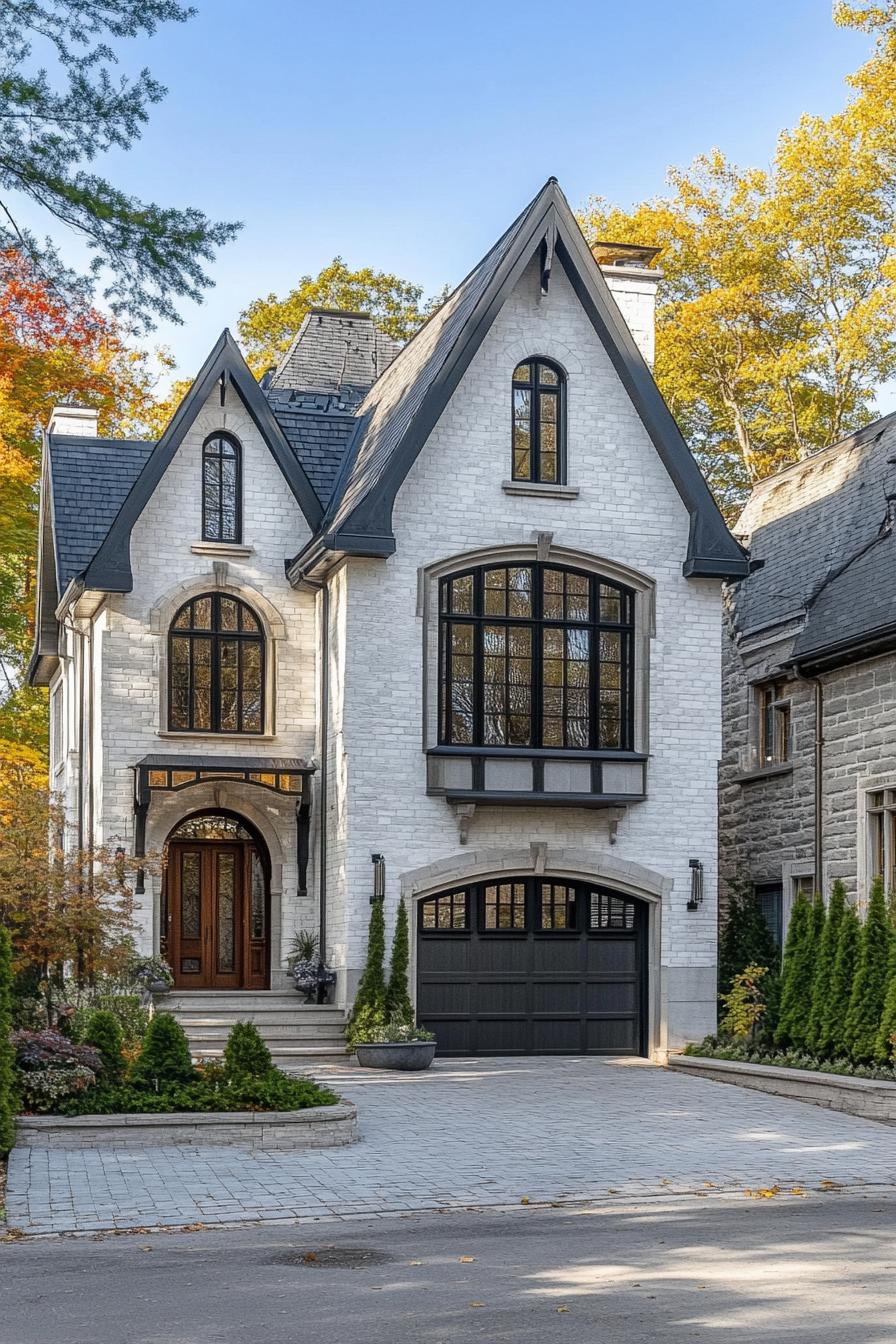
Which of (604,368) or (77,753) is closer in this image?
(604,368)

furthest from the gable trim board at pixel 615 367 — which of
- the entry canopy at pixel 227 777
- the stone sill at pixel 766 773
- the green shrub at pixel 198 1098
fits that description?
the green shrub at pixel 198 1098

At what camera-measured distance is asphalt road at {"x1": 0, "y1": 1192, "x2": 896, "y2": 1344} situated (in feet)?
27.3

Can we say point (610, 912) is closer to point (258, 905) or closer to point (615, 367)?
point (258, 905)

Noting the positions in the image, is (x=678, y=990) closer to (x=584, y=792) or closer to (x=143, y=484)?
(x=584, y=792)

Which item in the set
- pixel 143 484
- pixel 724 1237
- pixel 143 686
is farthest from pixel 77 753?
pixel 724 1237

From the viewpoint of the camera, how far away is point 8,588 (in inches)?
1419

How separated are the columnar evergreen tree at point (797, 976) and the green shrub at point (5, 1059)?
424 inches

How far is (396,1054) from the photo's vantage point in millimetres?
21438

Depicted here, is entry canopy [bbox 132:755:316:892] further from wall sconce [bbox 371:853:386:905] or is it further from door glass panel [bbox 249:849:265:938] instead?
wall sconce [bbox 371:853:386:905]

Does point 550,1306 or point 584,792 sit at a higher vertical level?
point 584,792

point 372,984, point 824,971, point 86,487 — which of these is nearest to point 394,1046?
point 372,984

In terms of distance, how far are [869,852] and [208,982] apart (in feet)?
30.6

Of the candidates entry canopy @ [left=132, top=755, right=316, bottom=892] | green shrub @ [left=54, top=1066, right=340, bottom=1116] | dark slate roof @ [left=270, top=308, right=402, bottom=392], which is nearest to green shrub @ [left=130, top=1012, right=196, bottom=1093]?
green shrub @ [left=54, top=1066, right=340, bottom=1116]

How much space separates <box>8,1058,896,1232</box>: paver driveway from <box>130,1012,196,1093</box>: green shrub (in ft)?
3.85
